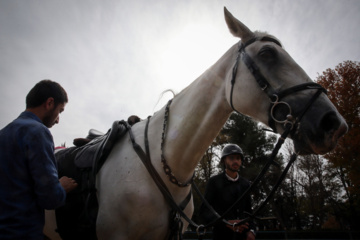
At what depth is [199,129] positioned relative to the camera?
7.01ft

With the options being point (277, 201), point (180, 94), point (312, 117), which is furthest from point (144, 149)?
point (277, 201)

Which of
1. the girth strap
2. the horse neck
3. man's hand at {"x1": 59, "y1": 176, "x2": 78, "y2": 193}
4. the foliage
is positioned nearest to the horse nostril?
the horse neck

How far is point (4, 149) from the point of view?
1.51m

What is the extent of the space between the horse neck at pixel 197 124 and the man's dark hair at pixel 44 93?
1.15 m

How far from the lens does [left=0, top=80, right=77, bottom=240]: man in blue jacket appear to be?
1409 millimetres

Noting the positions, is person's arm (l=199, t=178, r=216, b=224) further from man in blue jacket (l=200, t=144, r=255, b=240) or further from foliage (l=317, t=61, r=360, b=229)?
foliage (l=317, t=61, r=360, b=229)

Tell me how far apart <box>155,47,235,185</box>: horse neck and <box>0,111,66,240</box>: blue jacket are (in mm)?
1074

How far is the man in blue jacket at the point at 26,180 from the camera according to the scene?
55.5 inches

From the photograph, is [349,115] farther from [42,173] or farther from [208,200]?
[42,173]

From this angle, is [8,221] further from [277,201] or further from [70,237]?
[277,201]

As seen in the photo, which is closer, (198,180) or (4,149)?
(4,149)

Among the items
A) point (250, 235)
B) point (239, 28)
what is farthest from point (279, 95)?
point (250, 235)

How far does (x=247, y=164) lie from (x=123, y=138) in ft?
77.2

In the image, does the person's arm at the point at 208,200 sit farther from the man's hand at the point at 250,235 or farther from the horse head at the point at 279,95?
the horse head at the point at 279,95
